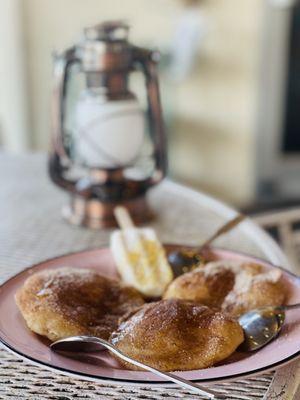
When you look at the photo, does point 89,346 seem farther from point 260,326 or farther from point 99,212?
point 99,212

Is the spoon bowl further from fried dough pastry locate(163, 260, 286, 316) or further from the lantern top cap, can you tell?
the lantern top cap

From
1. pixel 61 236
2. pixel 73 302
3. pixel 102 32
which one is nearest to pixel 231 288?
pixel 73 302

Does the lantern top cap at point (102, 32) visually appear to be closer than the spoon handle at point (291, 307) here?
No

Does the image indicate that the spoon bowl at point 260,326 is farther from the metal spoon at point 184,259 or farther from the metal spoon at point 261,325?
the metal spoon at point 184,259

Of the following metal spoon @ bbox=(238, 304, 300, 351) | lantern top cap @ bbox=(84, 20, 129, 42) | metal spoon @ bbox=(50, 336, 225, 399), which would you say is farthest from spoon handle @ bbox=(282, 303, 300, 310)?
lantern top cap @ bbox=(84, 20, 129, 42)

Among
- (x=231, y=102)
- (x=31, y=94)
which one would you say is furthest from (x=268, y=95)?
(x=31, y=94)

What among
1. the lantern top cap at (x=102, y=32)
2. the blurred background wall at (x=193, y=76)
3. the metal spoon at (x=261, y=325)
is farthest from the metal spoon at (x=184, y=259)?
the blurred background wall at (x=193, y=76)
